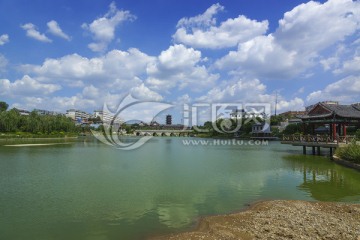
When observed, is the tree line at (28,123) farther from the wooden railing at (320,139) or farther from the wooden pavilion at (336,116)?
the wooden pavilion at (336,116)

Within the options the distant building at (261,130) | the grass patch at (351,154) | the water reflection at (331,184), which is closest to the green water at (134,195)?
the water reflection at (331,184)

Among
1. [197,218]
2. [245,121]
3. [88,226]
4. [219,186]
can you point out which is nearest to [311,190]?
[219,186]

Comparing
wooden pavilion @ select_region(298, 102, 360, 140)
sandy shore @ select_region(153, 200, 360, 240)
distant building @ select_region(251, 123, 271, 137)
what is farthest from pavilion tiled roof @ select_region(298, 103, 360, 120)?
distant building @ select_region(251, 123, 271, 137)

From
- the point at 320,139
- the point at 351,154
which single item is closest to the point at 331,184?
the point at 351,154

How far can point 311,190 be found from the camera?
61.5 feet

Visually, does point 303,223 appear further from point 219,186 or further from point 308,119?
point 308,119

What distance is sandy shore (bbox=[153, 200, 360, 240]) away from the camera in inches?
386

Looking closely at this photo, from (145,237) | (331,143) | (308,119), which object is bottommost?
(145,237)

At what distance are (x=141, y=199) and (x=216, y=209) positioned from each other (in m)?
4.14

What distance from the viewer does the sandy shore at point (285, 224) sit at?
9.80 metres

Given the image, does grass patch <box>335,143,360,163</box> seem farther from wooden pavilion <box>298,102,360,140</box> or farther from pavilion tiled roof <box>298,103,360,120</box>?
pavilion tiled roof <box>298,103,360,120</box>

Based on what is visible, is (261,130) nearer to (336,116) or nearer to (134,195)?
(336,116)

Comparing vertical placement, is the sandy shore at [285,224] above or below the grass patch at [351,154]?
below

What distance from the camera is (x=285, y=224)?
10.8 meters
